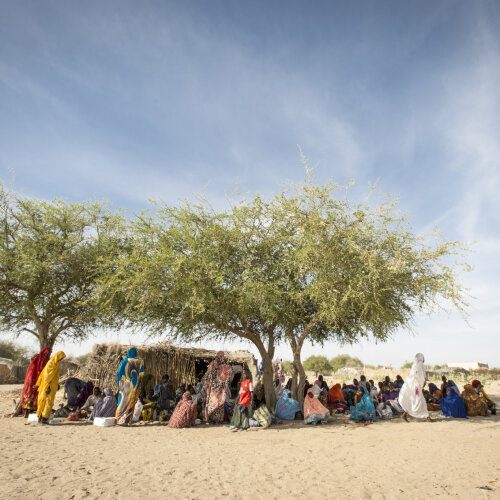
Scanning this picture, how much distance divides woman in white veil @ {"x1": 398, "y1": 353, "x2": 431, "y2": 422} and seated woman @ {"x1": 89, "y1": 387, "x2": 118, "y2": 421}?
9.37m

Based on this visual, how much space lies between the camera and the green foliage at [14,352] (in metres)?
51.1

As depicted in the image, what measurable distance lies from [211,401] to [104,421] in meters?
3.28

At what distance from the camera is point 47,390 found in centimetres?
1070

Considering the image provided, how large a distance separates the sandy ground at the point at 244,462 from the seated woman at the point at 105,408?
468 mm

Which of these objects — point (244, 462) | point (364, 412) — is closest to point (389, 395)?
point (364, 412)

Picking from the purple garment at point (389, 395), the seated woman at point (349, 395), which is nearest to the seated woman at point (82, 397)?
the seated woman at point (349, 395)

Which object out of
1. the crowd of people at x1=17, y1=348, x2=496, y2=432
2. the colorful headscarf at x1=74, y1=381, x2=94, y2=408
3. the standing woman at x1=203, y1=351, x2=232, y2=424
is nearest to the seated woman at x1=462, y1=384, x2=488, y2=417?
the crowd of people at x1=17, y1=348, x2=496, y2=432

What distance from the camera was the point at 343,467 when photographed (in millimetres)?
7078

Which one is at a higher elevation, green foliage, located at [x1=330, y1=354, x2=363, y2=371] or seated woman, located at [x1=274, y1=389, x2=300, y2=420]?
green foliage, located at [x1=330, y1=354, x2=363, y2=371]

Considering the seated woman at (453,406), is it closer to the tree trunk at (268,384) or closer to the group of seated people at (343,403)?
the group of seated people at (343,403)

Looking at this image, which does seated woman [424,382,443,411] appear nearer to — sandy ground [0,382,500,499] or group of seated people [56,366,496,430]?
group of seated people [56,366,496,430]

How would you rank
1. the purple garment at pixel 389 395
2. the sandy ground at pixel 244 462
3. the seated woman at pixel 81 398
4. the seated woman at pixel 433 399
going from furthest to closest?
the seated woman at pixel 433 399 < the purple garment at pixel 389 395 < the seated woman at pixel 81 398 < the sandy ground at pixel 244 462

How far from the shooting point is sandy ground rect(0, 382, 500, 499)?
5562 mm

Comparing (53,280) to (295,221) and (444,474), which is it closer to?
(295,221)
